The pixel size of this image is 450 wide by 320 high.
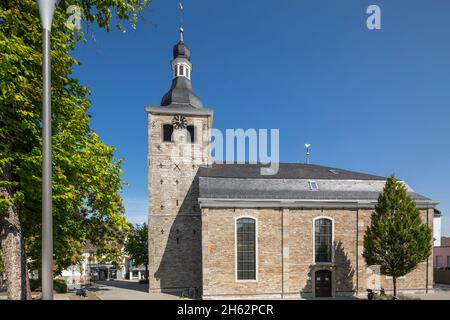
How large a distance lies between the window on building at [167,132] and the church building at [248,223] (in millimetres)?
107

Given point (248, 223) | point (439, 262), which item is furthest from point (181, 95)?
point (439, 262)

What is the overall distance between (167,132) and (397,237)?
76.6ft

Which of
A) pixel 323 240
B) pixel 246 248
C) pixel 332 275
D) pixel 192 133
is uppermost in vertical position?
pixel 192 133

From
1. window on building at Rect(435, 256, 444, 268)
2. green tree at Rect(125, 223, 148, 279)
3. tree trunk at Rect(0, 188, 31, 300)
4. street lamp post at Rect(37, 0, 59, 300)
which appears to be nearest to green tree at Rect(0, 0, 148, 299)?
tree trunk at Rect(0, 188, 31, 300)

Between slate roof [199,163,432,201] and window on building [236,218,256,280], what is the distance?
2516 mm

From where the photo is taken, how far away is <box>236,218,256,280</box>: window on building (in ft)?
79.2

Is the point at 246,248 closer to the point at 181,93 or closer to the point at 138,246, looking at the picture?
the point at 181,93

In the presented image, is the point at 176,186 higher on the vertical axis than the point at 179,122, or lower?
lower

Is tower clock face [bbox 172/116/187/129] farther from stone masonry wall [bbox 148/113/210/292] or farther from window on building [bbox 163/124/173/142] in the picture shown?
window on building [bbox 163/124/173/142]

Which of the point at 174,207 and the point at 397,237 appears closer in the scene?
the point at 397,237

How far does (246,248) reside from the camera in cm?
2447

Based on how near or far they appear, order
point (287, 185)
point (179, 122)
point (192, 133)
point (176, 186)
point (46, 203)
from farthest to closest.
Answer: point (192, 133)
point (179, 122)
point (176, 186)
point (287, 185)
point (46, 203)
